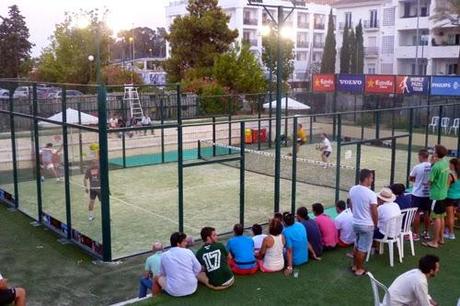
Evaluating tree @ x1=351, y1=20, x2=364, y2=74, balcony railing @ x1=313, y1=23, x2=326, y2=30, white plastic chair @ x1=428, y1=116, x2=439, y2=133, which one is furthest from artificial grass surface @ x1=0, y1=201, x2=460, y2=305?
balcony railing @ x1=313, y1=23, x2=326, y2=30

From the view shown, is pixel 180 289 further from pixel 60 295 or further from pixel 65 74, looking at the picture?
pixel 65 74

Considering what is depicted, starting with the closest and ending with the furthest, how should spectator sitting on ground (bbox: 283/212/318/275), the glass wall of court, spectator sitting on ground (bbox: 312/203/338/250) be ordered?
spectator sitting on ground (bbox: 283/212/318/275) → spectator sitting on ground (bbox: 312/203/338/250) → the glass wall of court

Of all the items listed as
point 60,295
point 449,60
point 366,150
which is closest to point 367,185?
point 60,295

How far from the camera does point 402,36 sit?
198 ft

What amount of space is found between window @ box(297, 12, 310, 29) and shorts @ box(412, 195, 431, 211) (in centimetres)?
6858

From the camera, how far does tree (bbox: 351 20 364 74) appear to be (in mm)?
61688

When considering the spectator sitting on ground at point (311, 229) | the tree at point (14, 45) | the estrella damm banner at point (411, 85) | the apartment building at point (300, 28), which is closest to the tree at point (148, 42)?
the apartment building at point (300, 28)

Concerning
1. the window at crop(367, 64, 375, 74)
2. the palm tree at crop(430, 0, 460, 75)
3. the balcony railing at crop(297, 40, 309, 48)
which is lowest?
the window at crop(367, 64, 375, 74)

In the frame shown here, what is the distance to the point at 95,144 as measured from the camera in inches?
463

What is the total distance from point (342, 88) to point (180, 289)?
24.6 m

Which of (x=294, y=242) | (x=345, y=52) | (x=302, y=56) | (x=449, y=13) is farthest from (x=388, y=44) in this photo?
(x=294, y=242)

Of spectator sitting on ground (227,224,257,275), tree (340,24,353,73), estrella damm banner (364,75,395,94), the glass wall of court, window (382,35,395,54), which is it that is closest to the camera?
spectator sitting on ground (227,224,257,275)

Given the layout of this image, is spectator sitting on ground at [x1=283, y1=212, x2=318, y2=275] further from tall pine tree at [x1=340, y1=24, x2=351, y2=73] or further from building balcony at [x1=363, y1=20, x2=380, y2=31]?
building balcony at [x1=363, y1=20, x2=380, y2=31]

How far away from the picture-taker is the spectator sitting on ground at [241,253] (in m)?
8.97
